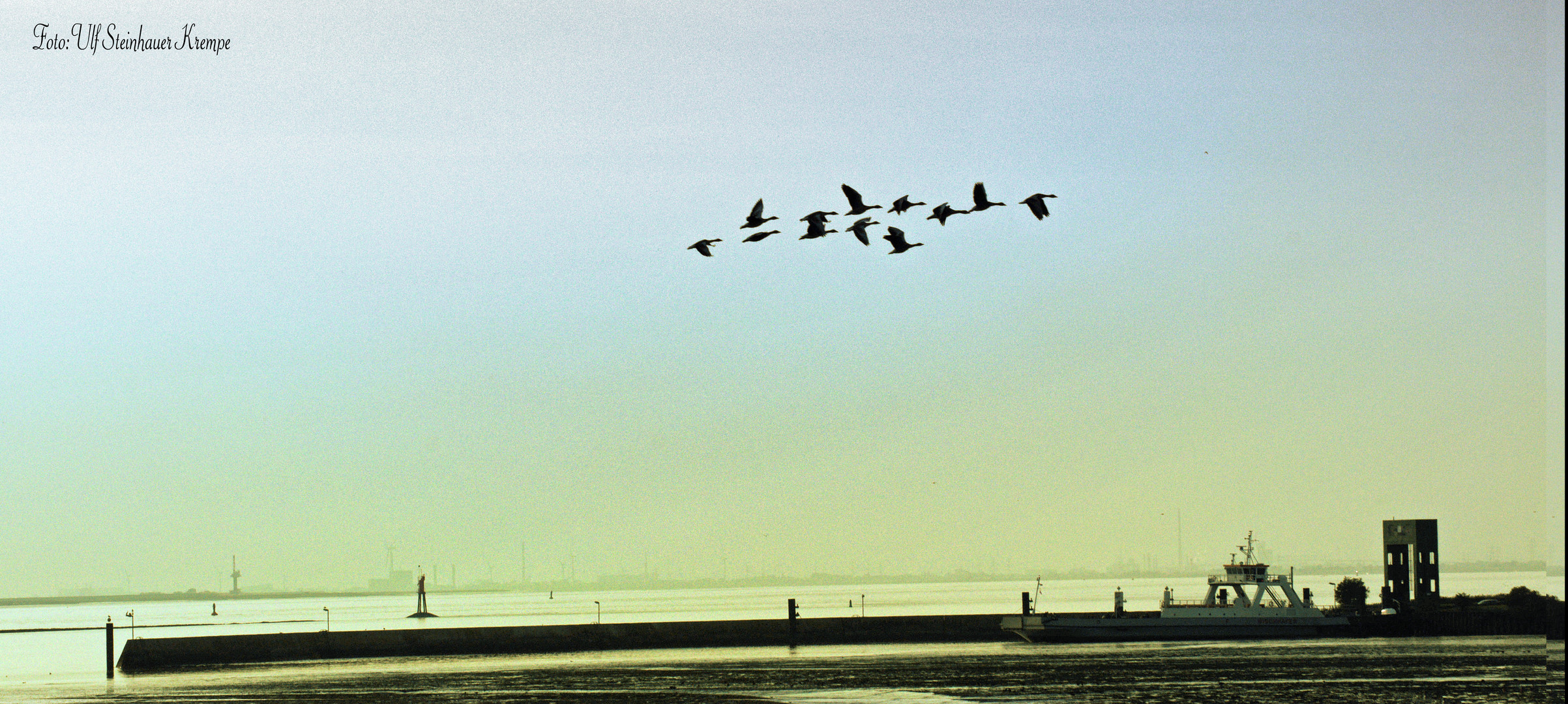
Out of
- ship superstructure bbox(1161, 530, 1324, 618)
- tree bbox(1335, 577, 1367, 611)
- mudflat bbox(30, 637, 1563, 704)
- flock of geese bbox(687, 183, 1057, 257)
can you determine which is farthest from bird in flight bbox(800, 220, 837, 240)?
tree bbox(1335, 577, 1367, 611)

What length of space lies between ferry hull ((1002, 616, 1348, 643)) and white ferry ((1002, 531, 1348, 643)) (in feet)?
0.09

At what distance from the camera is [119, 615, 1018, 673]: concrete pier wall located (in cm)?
5719

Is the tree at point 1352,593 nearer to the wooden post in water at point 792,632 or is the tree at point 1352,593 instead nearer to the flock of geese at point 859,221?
the wooden post in water at point 792,632

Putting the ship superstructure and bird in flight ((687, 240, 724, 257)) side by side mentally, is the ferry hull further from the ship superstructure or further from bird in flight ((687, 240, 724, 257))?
bird in flight ((687, 240, 724, 257))

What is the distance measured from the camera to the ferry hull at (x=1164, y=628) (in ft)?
192

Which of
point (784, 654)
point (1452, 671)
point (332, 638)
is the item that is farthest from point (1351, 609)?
point (332, 638)

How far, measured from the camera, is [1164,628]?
2335 inches

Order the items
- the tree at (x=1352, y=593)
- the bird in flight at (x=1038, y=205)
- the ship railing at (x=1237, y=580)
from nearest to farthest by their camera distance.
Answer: the bird in flight at (x=1038, y=205) < the ship railing at (x=1237, y=580) < the tree at (x=1352, y=593)

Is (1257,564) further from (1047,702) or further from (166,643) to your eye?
(166,643)

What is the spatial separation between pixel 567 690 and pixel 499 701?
9.88 ft

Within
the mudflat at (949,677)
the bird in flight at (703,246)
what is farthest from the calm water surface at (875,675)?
the bird in flight at (703,246)

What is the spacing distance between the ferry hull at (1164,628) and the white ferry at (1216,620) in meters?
0.03

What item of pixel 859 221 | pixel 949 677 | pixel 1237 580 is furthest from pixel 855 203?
pixel 1237 580

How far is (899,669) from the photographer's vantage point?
48000mm
